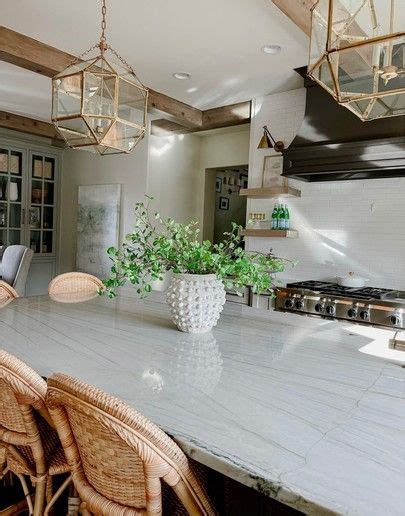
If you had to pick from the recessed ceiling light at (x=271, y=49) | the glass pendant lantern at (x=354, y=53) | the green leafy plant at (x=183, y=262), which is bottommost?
the green leafy plant at (x=183, y=262)

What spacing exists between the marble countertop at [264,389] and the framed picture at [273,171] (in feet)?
7.33

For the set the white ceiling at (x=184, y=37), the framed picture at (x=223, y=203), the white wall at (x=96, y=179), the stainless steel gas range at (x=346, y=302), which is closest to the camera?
the white ceiling at (x=184, y=37)

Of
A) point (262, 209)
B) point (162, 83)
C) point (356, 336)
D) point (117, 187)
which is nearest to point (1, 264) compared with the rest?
point (117, 187)

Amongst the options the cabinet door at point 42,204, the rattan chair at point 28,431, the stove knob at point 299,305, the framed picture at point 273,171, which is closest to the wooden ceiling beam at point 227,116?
the framed picture at point 273,171

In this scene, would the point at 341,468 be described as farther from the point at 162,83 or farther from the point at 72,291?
the point at 162,83

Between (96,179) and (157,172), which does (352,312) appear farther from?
(96,179)

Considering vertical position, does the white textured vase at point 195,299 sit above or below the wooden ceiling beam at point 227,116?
below

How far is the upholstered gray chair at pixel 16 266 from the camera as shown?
14.3 feet

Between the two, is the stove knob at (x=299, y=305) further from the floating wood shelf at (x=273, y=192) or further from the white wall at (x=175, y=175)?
the white wall at (x=175, y=175)

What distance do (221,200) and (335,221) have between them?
289 centimetres

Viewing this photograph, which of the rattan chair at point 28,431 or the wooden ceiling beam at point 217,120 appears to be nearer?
the rattan chair at point 28,431

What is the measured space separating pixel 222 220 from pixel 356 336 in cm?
483

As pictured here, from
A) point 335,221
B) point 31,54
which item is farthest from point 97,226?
point 335,221

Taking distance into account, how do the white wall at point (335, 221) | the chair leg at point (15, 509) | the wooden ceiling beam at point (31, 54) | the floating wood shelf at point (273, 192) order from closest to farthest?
the chair leg at point (15, 509)
the wooden ceiling beam at point (31, 54)
the white wall at point (335, 221)
the floating wood shelf at point (273, 192)
